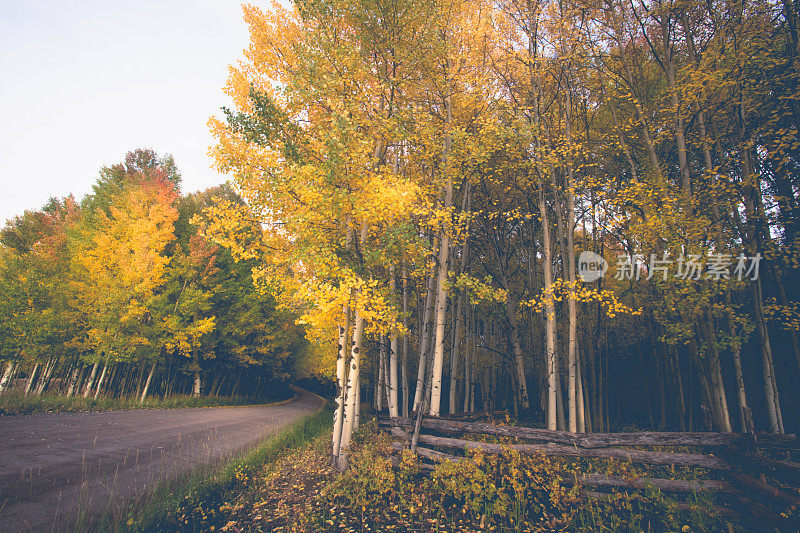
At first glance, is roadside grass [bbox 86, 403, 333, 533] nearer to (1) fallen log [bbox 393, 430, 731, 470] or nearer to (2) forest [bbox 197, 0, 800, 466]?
(2) forest [bbox 197, 0, 800, 466]

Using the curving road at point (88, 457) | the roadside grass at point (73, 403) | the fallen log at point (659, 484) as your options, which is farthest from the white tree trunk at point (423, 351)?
the roadside grass at point (73, 403)

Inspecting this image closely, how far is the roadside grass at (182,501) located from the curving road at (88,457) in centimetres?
31

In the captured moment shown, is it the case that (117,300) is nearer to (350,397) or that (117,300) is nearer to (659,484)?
(350,397)

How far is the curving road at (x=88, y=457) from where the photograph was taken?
392 cm

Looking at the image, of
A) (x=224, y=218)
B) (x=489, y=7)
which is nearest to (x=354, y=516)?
(x=224, y=218)

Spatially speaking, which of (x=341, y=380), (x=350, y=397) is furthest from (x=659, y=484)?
(x=341, y=380)

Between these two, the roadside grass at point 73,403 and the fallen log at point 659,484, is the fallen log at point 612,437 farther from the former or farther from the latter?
the roadside grass at point 73,403

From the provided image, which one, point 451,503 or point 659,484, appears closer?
point 659,484

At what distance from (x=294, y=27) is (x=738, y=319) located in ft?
40.8

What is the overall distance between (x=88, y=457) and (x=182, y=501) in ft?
11.6

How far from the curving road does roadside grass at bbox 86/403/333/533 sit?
31 centimetres

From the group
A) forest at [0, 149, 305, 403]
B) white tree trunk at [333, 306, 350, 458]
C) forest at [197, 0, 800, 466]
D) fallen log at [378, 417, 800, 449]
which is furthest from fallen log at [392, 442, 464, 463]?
forest at [0, 149, 305, 403]

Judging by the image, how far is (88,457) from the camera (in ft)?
19.7

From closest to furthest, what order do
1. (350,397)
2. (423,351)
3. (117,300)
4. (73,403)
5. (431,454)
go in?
(431,454) → (350,397) → (423,351) → (73,403) → (117,300)
